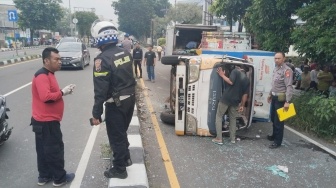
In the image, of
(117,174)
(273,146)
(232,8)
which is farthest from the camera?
(232,8)

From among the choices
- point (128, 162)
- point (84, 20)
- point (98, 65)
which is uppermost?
point (84, 20)

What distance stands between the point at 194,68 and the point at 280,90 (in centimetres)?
157

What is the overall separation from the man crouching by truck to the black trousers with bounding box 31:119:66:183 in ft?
9.25

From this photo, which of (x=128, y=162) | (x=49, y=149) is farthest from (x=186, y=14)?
(x=49, y=149)

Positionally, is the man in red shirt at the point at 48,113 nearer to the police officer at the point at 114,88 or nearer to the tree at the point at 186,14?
the police officer at the point at 114,88

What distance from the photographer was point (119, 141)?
3.71 m

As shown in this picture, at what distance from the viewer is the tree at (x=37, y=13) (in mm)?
44844

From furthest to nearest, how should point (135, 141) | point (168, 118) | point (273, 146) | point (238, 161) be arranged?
point (168, 118)
point (273, 146)
point (135, 141)
point (238, 161)

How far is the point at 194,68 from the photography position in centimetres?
559

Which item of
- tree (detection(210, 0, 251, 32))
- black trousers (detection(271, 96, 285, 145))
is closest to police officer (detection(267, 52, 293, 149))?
black trousers (detection(271, 96, 285, 145))

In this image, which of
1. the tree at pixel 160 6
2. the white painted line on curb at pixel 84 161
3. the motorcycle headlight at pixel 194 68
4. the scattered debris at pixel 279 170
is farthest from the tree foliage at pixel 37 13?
the scattered debris at pixel 279 170

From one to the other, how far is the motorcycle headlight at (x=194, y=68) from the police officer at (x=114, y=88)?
6.89 ft

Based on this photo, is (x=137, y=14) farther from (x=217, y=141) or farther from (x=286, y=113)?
(x=286, y=113)

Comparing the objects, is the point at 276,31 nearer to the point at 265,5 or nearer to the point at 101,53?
the point at 265,5
